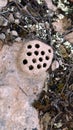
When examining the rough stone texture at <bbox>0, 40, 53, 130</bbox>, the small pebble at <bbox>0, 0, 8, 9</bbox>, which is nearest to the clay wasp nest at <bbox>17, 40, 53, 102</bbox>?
the rough stone texture at <bbox>0, 40, 53, 130</bbox>

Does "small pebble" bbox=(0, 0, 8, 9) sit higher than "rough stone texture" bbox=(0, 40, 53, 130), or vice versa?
"small pebble" bbox=(0, 0, 8, 9)

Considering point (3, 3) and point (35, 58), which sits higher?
point (3, 3)

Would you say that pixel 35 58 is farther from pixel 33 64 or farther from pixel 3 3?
pixel 3 3

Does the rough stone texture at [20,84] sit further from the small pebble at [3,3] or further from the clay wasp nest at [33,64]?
the small pebble at [3,3]

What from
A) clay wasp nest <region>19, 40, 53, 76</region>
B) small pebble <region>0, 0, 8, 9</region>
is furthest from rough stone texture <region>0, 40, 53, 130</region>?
small pebble <region>0, 0, 8, 9</region>

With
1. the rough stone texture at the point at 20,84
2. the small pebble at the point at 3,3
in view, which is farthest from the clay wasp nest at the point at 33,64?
the small pebble at the point at 3,3

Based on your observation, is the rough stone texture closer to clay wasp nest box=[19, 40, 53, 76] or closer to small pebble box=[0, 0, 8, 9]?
clay wasp nest box=[19, 40, 53, 76]

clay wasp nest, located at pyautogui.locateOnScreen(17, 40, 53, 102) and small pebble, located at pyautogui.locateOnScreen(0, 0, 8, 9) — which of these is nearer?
clay wasp nest, located at pyautogui.locateOnScreen(17, 40, 53, 102)

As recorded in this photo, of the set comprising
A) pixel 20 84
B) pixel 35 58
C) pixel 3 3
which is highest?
pixel 3 3

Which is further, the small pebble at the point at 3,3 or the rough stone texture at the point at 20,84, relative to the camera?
the small pebble at the point at 3,3

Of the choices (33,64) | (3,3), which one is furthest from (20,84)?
(3,3)
